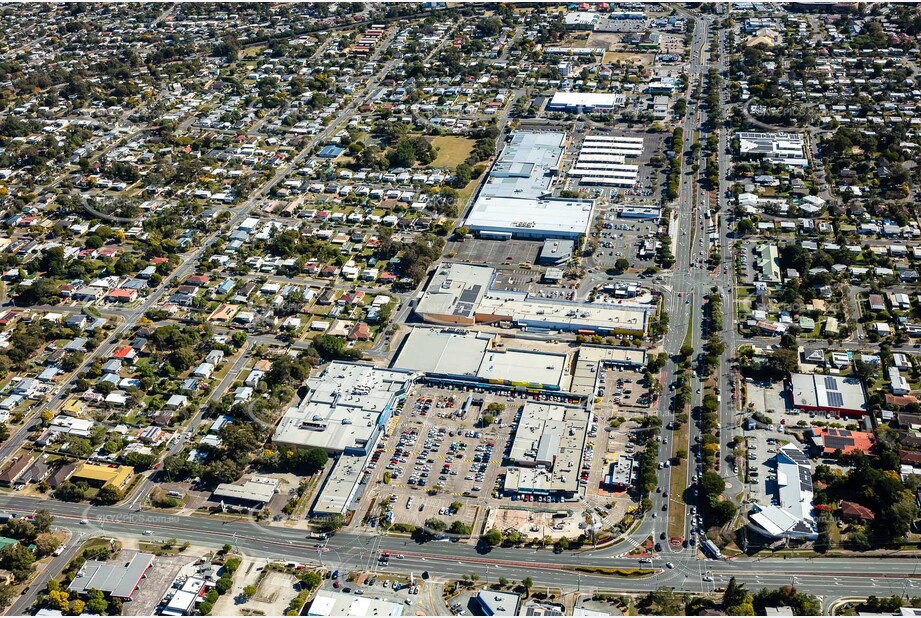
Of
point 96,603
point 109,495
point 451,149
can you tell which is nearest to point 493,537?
point 96,603

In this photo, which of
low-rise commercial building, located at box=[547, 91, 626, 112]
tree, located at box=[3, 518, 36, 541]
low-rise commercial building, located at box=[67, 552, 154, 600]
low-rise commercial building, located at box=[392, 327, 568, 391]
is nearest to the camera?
low-rise commercial building, located at box=[67, 552, 154, 600]

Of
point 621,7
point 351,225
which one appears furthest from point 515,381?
point 621,7

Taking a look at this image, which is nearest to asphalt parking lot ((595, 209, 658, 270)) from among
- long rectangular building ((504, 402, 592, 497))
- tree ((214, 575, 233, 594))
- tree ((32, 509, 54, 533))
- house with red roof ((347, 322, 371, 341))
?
long rectangular building ((504, 402, 592, 497))

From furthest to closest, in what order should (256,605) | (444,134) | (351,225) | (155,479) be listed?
(444,134), (351,225), (155,479), (256,605)

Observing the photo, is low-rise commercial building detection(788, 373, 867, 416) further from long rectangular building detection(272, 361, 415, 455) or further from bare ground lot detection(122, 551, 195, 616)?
bare ground lot detection(122, 551, 195, 616)

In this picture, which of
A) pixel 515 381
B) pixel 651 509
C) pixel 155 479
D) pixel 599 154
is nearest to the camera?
pixel 651 509

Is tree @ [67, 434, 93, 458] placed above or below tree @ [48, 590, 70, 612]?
above

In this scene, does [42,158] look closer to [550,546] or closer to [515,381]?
[515,381]
